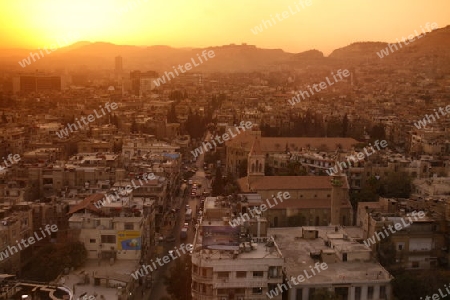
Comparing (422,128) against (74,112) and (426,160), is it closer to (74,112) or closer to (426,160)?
(426,160)

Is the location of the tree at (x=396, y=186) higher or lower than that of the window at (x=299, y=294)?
higher

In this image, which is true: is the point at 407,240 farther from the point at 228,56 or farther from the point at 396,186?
the point at 228,56

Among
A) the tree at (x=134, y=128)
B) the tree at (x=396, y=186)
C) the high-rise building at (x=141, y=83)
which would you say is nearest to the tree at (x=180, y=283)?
the tree at (x=396, y=186)

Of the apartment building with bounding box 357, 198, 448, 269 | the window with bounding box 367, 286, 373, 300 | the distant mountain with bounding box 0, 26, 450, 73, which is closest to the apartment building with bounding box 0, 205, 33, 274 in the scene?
the window with bounding box 367, 286, 373, 300

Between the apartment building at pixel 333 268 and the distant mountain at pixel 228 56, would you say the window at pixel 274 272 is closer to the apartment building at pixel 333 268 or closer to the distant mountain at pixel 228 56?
the apartment building at pixel 333 268

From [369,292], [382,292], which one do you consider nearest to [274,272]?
[369,292]

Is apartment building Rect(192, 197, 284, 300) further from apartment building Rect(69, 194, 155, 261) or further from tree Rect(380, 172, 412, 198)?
tree Rect(380, 172, 412, 198)

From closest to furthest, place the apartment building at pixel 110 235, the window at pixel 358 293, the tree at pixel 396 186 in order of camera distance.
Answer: the window at pixel 358 293 → the apartment building at pixel 110 235 → the tree at pixel 396 186
